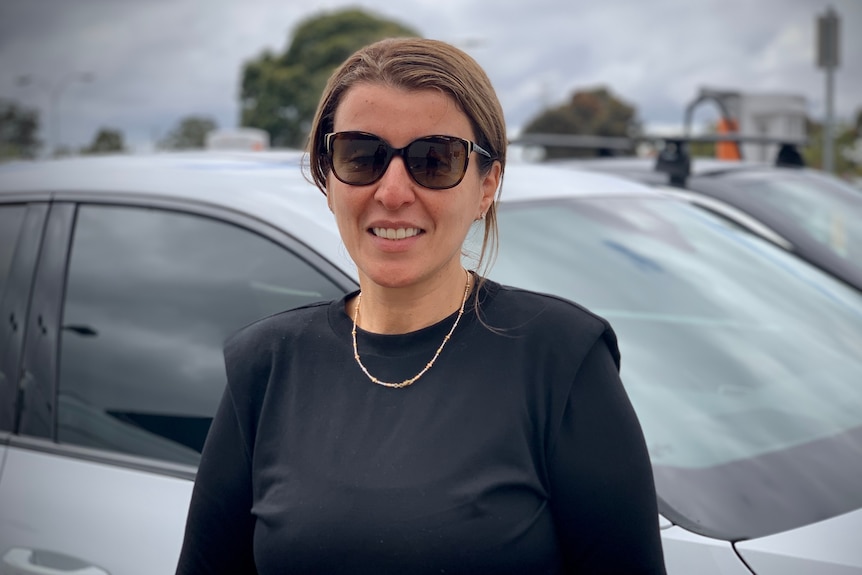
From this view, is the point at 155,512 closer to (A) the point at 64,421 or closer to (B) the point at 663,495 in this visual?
(A) the point at 64,421

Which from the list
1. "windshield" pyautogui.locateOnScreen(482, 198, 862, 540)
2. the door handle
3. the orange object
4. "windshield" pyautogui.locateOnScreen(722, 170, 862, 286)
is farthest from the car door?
the orange object

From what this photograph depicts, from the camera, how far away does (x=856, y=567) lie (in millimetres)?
1688

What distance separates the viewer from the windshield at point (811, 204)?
4.85m

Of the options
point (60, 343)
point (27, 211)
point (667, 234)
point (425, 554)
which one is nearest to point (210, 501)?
point (425, 554)

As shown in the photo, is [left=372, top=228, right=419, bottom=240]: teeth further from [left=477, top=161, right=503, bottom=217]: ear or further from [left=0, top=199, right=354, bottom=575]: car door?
[left=0, top=199, right=354, bottom=575]: car door

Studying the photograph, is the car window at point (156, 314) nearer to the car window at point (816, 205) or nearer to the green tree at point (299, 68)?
the car window at point (816, 205)

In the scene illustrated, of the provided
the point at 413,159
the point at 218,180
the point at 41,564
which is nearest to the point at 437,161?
the point at 413,159

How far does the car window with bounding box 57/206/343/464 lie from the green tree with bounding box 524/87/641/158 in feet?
145

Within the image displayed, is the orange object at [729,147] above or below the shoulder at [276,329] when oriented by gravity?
above

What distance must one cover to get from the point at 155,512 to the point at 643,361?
109 centimetres

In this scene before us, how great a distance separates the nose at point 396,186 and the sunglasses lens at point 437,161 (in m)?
0.01

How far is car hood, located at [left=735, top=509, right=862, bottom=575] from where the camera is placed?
1696 millimetres

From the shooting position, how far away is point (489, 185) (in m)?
1.74

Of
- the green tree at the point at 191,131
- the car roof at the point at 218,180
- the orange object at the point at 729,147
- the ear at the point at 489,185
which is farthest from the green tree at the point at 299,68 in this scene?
the ear at the point at 489,185
